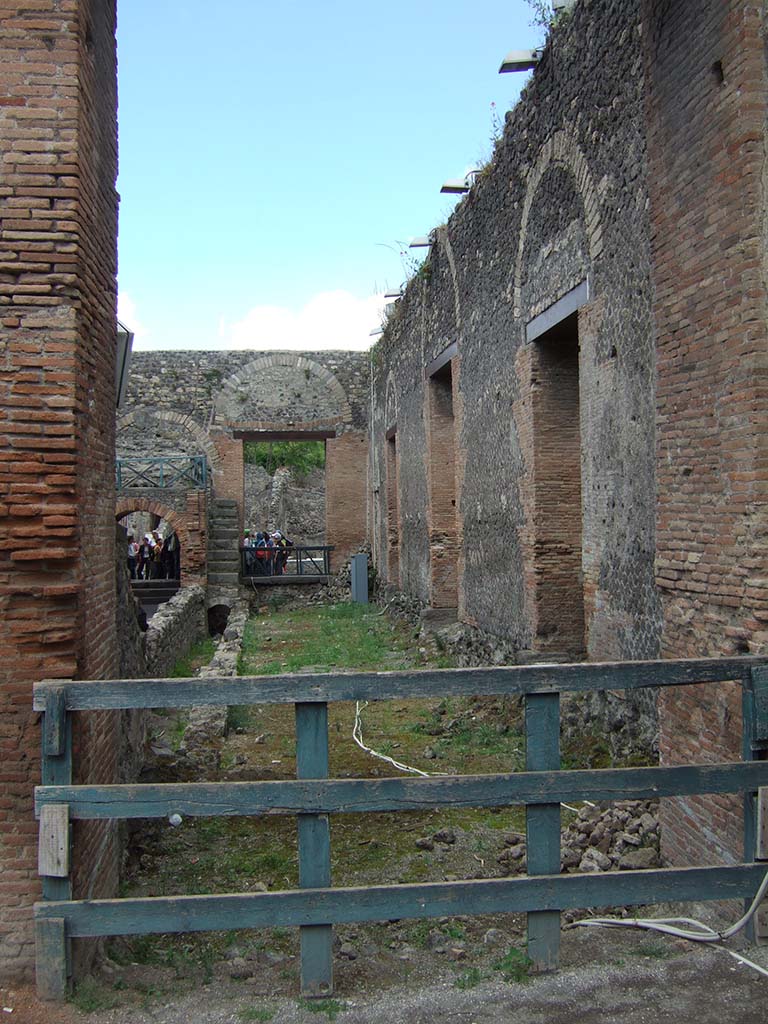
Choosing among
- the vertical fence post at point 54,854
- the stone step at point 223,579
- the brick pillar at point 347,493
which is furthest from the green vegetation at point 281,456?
the vertical fence post at point 54,854

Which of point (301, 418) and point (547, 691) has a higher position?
point (301, 418)

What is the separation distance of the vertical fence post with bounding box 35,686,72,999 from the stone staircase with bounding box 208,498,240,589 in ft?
52.6

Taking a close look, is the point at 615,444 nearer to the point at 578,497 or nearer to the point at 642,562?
the point at 642,562

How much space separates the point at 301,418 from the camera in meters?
23.9

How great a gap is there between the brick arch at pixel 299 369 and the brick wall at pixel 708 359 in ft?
63.5

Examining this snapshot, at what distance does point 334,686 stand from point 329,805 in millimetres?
421

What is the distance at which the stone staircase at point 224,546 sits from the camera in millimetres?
19312

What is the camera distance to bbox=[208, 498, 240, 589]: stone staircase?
1931cm

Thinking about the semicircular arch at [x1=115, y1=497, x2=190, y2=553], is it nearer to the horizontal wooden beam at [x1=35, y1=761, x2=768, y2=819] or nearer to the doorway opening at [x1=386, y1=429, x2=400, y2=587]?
the doorway opening at [x1=386, y1=429, x2=400, y2=587]

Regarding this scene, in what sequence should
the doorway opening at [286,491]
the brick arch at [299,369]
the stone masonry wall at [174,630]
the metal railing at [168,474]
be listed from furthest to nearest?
the doorway opening at [286,491], the brick arch at [299,369], the metal railing at [168,474], the stone masonry wall at [174,630]

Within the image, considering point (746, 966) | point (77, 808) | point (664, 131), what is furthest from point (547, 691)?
point (664, 131)

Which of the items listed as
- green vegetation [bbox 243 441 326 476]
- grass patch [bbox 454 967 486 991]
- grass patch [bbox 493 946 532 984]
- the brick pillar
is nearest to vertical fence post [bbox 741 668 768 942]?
grass patch [bbox 493 946 532 984]

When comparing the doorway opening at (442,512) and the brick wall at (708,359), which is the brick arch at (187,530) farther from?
the brick wall at (708,359)

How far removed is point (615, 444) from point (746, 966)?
399cm
